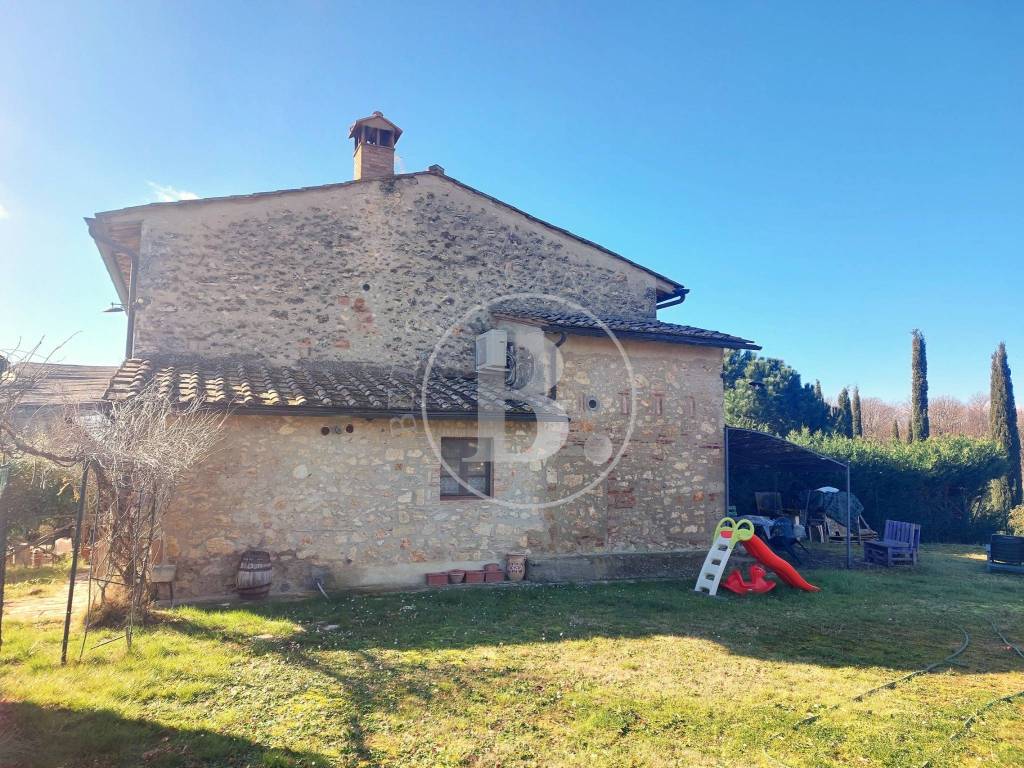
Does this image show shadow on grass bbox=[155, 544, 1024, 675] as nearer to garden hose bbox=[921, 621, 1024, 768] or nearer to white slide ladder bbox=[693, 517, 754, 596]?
white slide ladder bbox=[693, 517, 754, 596]

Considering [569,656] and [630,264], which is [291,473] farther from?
[630,264]

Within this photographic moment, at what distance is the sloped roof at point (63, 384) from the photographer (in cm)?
451

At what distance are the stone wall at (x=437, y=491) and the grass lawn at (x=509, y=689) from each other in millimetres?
870

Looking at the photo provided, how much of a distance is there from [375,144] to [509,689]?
1074 cm

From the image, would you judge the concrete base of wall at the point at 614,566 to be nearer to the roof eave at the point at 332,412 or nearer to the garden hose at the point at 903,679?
the roof eave at the point at 332,412

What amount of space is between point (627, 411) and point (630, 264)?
3.86 meters

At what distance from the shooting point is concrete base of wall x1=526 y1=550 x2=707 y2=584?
31.3ft

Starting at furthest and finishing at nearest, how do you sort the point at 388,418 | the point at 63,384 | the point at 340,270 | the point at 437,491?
the point at 340,270, the point at 437,491, the point at 388,418, the point at 63,384

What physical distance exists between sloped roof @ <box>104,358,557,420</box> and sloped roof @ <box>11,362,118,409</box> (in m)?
0.66


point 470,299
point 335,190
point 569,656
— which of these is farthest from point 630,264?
point 569,656

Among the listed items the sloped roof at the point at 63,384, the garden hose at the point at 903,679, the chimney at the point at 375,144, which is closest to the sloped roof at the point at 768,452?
Answer: the garden hose at the point at 903,679

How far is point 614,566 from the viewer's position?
9.98 metres

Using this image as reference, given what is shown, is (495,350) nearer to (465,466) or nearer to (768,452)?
(465,466)

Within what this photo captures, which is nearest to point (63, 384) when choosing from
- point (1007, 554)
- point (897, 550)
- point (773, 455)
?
point (773, 455)
